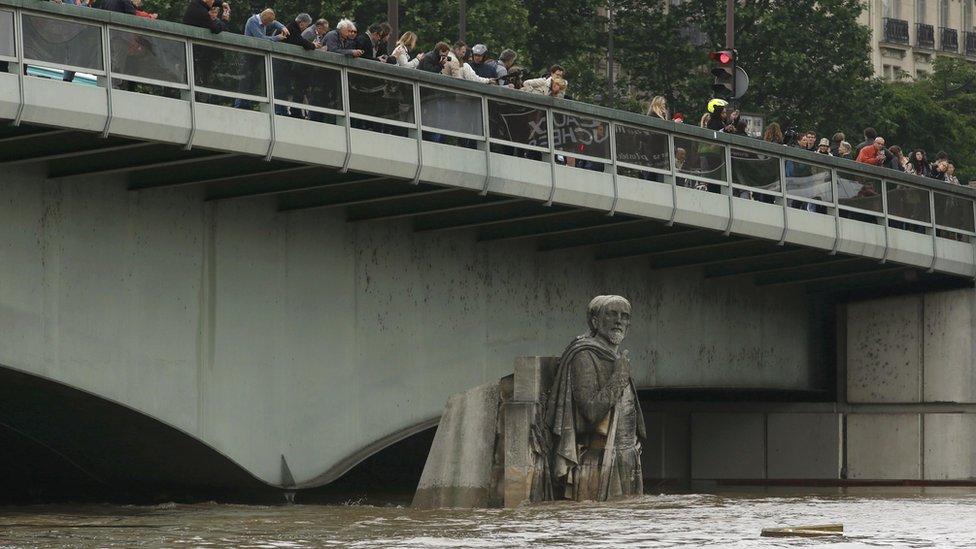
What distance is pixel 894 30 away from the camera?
9169cm

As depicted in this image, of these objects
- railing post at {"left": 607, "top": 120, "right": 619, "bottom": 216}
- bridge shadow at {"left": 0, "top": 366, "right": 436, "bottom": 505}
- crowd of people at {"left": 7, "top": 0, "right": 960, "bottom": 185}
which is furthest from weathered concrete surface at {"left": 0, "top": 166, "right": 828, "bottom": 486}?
railing post at {"left": 607, "top": 120, "right": 619, "bottom": 216}

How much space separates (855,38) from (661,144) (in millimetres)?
35870

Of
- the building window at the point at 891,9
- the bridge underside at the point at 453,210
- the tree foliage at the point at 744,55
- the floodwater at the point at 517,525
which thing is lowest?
the floodwater at the point at 517,525

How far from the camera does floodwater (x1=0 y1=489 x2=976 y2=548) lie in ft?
66.0

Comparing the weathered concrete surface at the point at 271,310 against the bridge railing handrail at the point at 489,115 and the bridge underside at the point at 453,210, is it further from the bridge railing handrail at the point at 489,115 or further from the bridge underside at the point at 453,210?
the bridge railing handrail at the point at 489,115

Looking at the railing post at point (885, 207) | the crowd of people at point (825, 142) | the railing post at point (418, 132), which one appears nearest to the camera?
the railing post at point (418, 132)

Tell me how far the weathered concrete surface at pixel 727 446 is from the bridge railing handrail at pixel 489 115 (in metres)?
6.41

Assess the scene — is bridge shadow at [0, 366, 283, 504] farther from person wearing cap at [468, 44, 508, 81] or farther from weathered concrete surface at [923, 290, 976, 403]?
weathered concrete surface at [923, 290, 976, 403]

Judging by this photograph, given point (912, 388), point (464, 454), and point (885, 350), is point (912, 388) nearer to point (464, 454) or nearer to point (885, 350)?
point (885, 350)

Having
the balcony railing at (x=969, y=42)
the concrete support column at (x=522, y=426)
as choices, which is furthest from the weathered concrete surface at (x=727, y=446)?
the balcony railing at (x=969, y=42)

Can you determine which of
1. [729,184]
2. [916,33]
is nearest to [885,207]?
[729,184]

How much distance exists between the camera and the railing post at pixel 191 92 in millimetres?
26469

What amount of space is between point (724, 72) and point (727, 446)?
372 inches

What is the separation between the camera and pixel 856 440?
42281 mm
